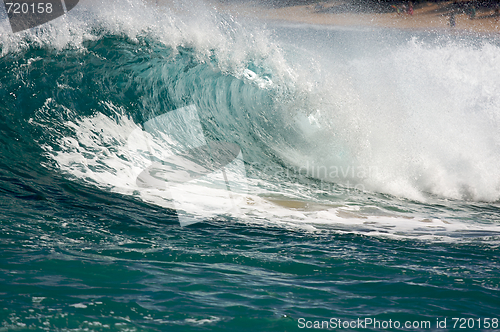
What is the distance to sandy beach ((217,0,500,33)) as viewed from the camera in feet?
86.4

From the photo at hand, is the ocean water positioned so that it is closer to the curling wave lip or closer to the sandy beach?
the curling wave lip

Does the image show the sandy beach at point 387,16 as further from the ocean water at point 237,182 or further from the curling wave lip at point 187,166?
the curling wave lip at point 187,166

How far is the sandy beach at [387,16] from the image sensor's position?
2634 cm

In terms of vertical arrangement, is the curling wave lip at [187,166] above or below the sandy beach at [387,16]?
below

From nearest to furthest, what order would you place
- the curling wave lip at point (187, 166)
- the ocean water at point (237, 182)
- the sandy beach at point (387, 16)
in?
the ocean water at point (237, 182) < the curling wave lip at point (187, 166) < the sandy beach at point (387, 16)

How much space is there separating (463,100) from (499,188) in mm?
2142

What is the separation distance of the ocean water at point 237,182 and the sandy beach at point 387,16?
17.7 meters

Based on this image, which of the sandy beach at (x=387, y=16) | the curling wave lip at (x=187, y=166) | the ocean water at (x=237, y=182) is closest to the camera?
the ocean water at (x=237, y=182)

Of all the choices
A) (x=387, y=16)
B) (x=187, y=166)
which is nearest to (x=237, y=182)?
(x=187, y=166)

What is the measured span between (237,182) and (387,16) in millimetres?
28860

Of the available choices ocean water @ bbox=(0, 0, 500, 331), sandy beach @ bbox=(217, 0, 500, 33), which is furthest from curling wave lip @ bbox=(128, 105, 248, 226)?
sandy beach @ bbox=(217, 0, 500, 33)

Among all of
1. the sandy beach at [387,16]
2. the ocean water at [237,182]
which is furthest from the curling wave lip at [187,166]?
the sandy beach at [387,16]

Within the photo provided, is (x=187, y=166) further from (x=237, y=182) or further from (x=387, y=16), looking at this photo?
(x=387, y=16)

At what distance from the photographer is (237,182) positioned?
5.96 m
